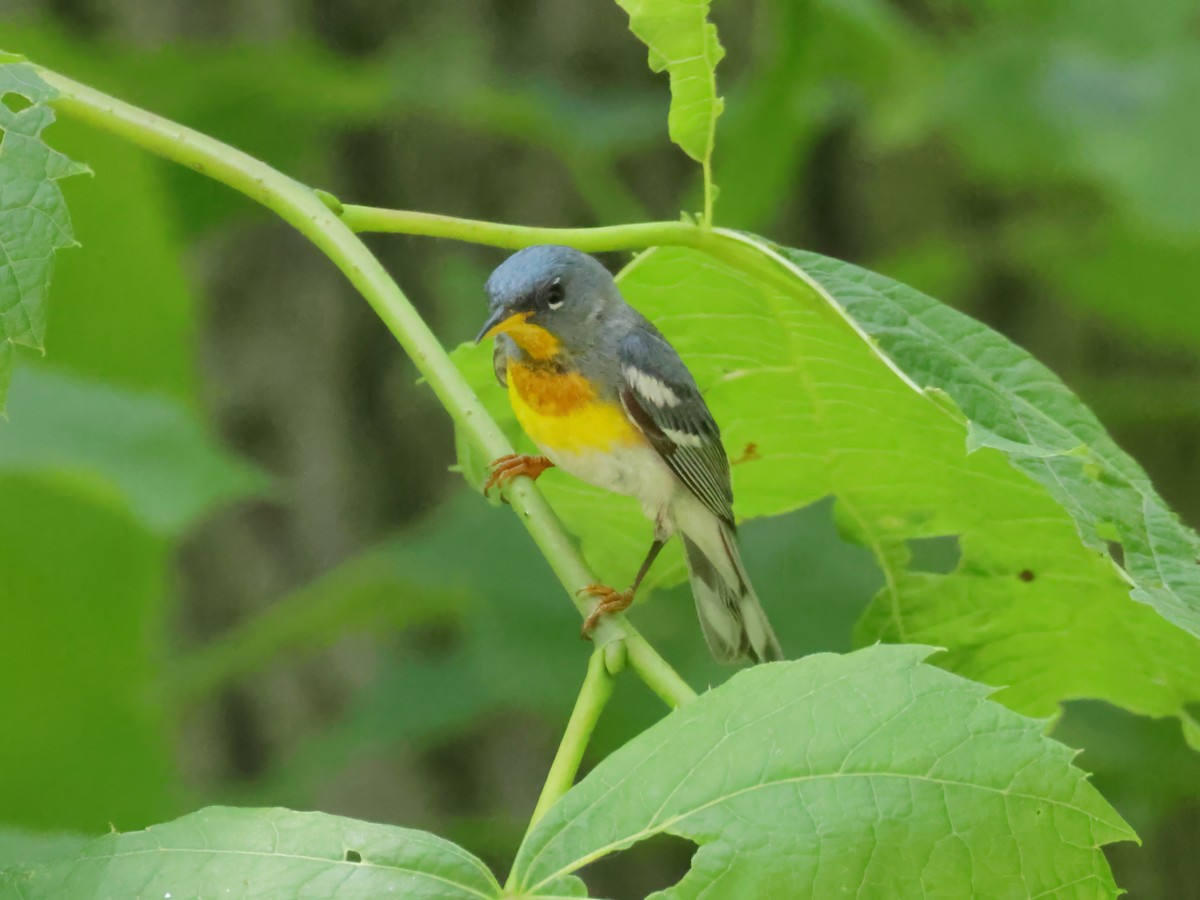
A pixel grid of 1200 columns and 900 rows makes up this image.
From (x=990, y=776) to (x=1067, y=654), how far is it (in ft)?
2.25

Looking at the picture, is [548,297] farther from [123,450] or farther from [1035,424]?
[123,450]

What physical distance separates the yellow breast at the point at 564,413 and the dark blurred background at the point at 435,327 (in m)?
0.74

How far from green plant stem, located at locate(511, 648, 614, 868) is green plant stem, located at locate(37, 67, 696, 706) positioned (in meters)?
0.03

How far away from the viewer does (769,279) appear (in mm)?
1662

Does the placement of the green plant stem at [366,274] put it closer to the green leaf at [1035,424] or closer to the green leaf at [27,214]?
the green leaf at [27,214]

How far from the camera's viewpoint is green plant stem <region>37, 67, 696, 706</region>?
1.25m

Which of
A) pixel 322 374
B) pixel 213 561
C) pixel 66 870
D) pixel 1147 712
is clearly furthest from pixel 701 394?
pixel 213 561

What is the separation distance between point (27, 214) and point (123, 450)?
1.42 meters

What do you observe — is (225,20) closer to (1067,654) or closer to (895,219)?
(895,219)

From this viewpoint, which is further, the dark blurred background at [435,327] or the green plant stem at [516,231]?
the dark blurred background at [435,327]

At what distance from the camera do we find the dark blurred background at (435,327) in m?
2.76

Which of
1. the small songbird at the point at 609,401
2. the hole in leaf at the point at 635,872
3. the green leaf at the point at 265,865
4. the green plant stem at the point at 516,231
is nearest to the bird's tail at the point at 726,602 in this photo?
the small songbird at the point at 609,401

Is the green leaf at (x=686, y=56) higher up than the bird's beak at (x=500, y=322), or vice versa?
the green leaf at (x=686, y=56)


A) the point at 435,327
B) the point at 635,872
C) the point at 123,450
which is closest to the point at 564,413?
the point at 123,450
